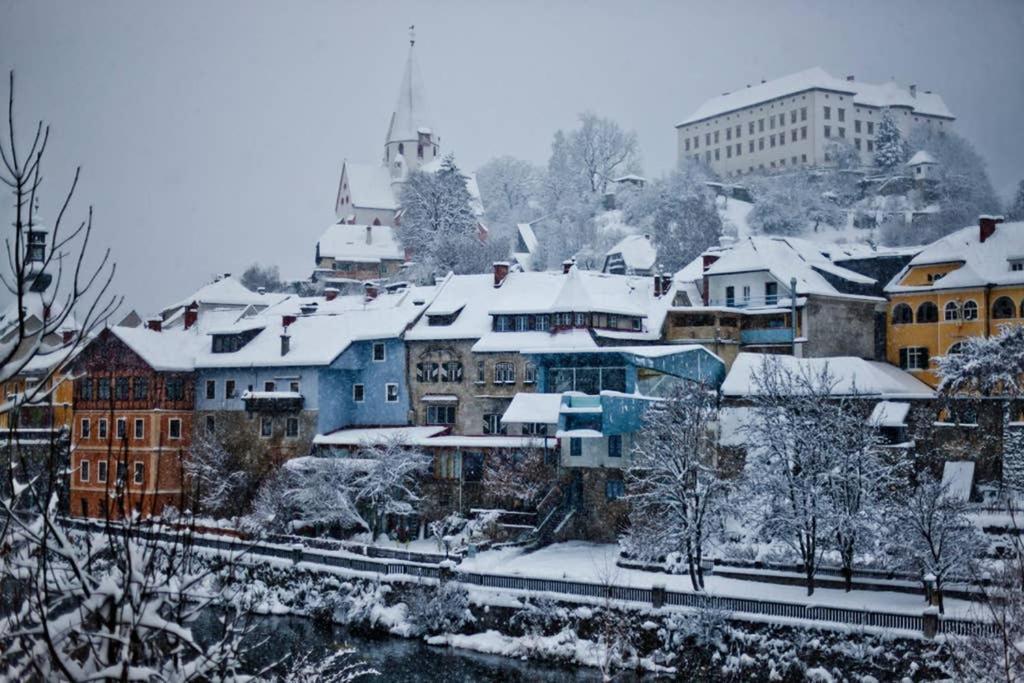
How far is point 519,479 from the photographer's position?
992 inches

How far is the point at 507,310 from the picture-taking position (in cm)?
2939

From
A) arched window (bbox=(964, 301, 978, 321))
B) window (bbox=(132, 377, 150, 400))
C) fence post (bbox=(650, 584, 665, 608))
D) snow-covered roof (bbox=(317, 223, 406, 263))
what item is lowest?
fence post (bbox=(650, 584, 665, 608))

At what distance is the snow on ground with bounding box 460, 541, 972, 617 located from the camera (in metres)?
17.7

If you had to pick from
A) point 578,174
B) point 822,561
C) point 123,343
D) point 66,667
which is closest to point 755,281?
point 822,561

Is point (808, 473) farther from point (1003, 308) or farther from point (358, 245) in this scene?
point (358, 245)

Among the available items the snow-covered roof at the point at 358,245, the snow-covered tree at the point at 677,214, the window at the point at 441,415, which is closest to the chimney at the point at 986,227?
the snow-covered tree at the point at 677,214

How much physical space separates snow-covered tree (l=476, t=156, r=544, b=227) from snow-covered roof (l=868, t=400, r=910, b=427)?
40477 mm

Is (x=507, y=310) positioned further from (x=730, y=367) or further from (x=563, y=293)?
(x=730, y=367)

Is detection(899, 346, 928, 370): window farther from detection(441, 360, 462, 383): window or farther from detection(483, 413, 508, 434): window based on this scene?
detection(441, 360, 462, 383): window

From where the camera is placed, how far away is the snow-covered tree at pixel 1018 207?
34.4m

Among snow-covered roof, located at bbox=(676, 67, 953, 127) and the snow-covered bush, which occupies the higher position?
snow-covered roof, located at bbox=(676, 67, 953, 127)

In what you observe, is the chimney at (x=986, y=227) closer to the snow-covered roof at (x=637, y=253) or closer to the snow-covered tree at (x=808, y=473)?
the snow-covered tree at (x=808, y=473)

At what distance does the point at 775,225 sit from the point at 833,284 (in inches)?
835

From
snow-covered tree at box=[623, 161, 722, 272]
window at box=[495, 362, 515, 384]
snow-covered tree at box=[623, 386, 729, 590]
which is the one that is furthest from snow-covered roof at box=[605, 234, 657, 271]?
snow-covered tree at box=[623, 386, 729, 590]
